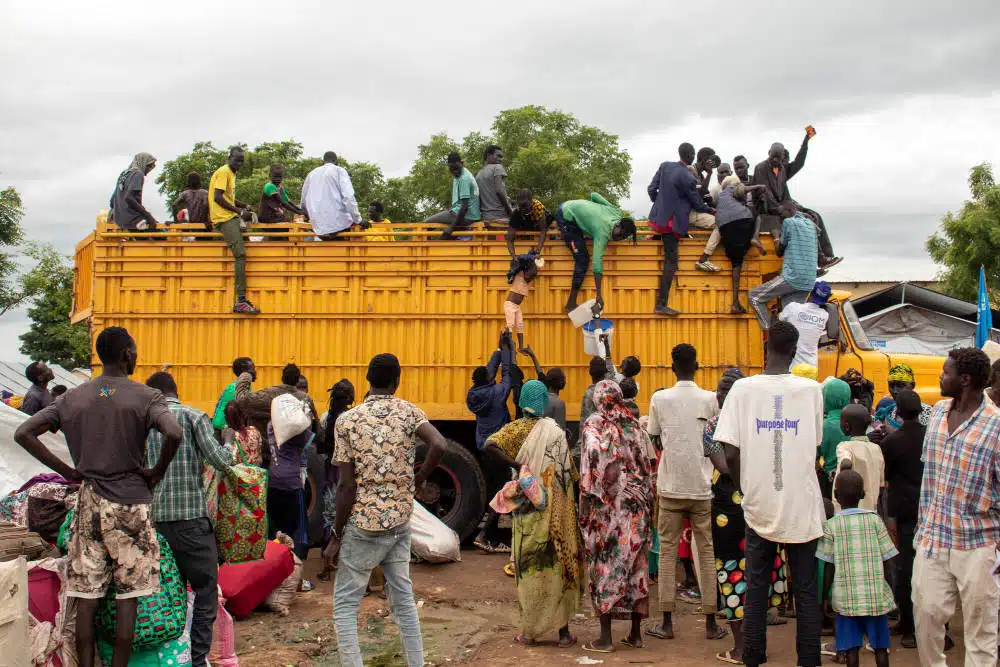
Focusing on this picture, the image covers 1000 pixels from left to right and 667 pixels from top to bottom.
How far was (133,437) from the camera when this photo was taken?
4352mm

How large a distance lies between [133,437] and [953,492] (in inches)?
159

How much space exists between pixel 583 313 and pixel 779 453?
14.3 ft

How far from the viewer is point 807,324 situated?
8453mm

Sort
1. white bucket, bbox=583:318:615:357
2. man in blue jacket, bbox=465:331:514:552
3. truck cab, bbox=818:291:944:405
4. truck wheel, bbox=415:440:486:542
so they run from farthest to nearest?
1. truck cab, bbox=818:291:944:405
2. truck wheel, bbox=415:440:486:542
3. white bucket, bbox=583:318:615:357
4. man in blue jacket, bbox=465:331:514:552

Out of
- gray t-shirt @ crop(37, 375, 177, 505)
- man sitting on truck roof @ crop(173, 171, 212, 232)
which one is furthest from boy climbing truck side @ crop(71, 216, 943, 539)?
gray t-shirt @ crop(37, 375, 177, 505)

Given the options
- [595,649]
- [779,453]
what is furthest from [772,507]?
[595,649]

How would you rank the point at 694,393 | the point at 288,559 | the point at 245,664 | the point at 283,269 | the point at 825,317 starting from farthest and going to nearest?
1. the point at 283,269
2. the point at 825,317
3. the point at 288,559
4. the point at 694,393
5. the point at 245,664

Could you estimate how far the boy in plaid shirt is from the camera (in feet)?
16.4

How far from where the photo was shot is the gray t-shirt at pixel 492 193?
9828mm

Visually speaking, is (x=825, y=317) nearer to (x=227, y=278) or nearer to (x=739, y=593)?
(x=739, y=593)

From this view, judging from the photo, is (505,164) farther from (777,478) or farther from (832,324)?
(777,478)

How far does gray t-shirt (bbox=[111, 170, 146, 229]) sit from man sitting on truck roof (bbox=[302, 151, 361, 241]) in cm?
171

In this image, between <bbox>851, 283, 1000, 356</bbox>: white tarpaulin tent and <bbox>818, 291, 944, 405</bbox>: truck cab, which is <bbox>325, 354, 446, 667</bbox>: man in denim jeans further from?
<bbox>851, 283, 1000, 356</bbox>: white tarpaulin tent

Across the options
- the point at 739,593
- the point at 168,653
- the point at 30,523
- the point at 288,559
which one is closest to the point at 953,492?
the point at 739,593
